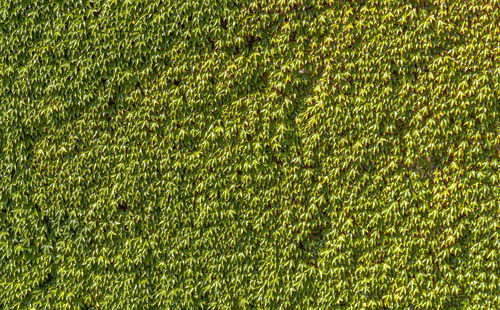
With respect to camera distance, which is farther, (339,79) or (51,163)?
(51,163)

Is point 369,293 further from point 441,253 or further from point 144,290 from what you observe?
point 144,290

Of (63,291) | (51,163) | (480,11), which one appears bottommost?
(63,291)

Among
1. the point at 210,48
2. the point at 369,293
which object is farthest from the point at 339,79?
the point at 369,293

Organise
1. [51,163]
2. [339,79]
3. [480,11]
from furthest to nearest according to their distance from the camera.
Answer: [51,163], [339,79], [480,11]

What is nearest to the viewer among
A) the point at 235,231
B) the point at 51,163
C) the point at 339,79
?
the point at 339,79

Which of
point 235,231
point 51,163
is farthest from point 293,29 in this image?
point 51,163

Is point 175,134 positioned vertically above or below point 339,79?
below
